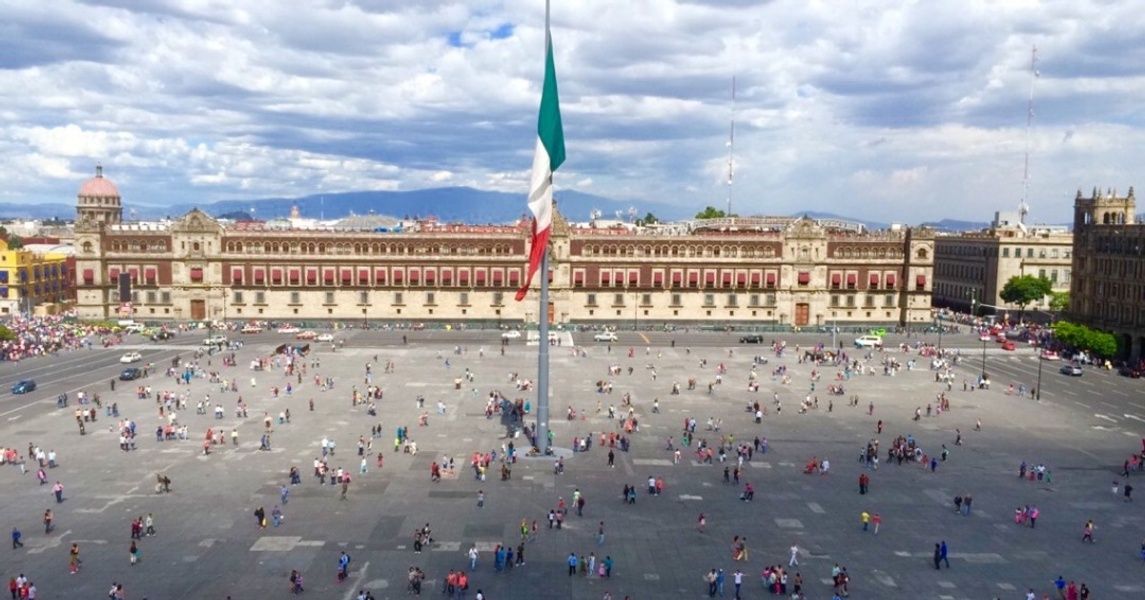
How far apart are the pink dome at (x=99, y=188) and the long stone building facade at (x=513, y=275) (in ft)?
102

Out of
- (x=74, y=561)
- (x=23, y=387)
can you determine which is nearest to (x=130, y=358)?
(x=23, y=387)

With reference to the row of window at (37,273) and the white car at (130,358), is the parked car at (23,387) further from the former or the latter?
the row of window at (37,273)

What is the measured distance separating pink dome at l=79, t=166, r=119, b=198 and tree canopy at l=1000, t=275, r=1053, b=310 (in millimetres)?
131849

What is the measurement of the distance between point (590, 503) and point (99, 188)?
122 m

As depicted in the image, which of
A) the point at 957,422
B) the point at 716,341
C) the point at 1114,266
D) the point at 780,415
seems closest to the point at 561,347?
the point at 716,341

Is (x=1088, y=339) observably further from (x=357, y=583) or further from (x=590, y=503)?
(x=357, y=583)

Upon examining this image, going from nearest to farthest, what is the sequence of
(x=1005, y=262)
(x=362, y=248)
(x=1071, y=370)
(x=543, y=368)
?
(x=543, y=368) < (x=1071, y=370) < (x=362, y=248) < (x=1005, y=262)

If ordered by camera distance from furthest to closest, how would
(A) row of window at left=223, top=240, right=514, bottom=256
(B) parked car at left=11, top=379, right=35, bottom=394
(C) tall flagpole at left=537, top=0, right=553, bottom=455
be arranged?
(A) row of window at left=223, top=240, right=514, bottom=256 → (B) parked car at left=11, top=379, right=35, bottom=394 → (C) tall flagpole at left=537, top=0, right=553, bottom=455

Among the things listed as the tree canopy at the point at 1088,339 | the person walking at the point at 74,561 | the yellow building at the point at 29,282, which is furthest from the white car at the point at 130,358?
the tree canopy at the point at 1088,339

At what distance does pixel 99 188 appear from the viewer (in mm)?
132500

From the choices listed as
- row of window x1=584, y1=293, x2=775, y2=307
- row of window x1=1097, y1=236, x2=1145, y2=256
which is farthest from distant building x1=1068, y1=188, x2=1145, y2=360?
row of window x1=584, y1=293, x2=775, y2=307

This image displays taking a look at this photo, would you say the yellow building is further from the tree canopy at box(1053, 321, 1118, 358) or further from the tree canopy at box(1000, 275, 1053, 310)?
the tree canopy at box(1000, 275, 1053, 310)

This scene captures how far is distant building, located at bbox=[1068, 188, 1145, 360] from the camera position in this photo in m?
84.0

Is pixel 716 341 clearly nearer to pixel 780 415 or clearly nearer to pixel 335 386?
pixel 780 415
